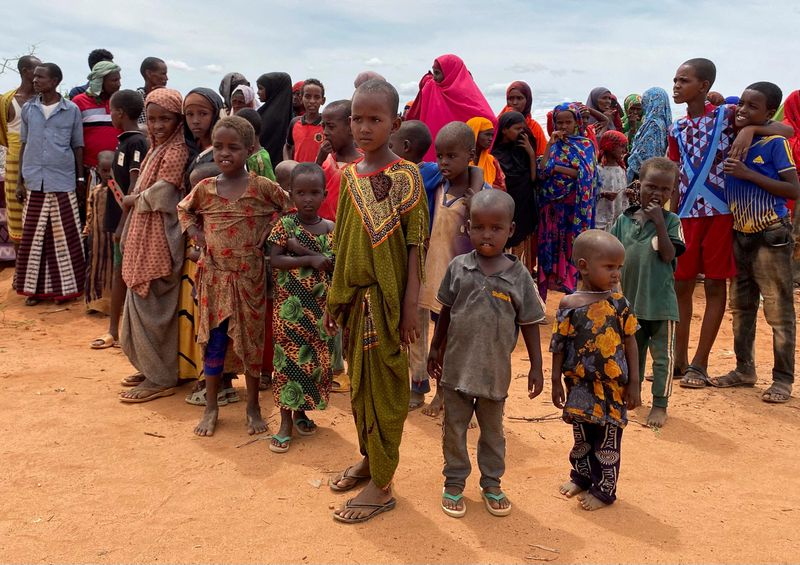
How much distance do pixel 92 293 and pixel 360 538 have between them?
5.40m

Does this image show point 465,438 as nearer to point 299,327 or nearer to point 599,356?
point 599,356

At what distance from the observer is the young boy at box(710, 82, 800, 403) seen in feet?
14.9

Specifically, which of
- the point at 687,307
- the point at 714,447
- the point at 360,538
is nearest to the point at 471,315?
the point at 360,538

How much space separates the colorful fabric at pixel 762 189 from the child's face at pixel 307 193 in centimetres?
318

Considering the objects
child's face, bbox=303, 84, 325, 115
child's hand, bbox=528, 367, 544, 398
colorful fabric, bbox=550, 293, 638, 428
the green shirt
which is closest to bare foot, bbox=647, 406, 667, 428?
the green shirt

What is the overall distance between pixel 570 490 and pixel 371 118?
2.13 m

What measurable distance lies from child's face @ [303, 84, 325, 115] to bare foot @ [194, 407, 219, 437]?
3545 millimetres

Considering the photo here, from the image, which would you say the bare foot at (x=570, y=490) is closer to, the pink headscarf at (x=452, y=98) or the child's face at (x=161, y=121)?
the child's face at (x=161, y=121)

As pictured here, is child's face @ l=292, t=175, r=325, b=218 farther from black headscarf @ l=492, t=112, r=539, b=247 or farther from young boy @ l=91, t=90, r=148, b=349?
A: black headscarf @ l=492, t=112, r=539, b=247

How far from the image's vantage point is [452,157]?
381 cm

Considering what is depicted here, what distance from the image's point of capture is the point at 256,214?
12.7 feet

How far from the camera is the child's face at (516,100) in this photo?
6.66m

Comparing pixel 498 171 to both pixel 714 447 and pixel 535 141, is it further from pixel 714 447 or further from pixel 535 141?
pixel 714 447

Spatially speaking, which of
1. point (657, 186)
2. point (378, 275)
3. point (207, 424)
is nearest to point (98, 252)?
point (207, 424)
